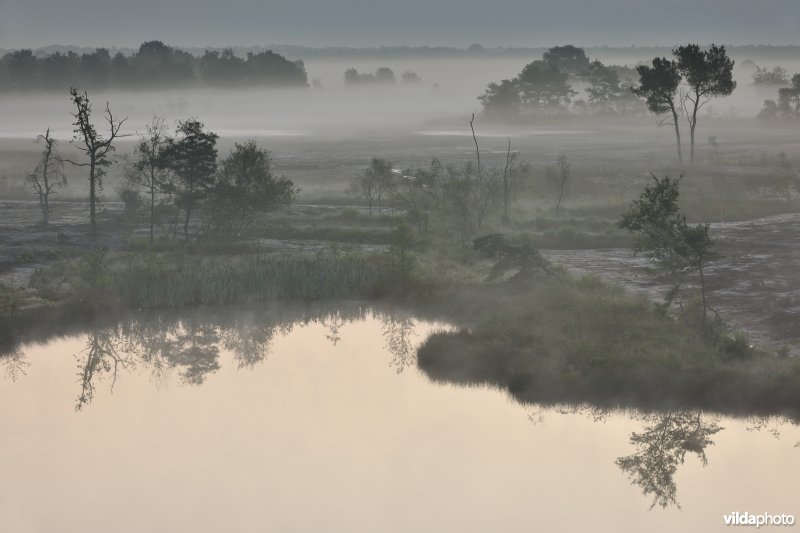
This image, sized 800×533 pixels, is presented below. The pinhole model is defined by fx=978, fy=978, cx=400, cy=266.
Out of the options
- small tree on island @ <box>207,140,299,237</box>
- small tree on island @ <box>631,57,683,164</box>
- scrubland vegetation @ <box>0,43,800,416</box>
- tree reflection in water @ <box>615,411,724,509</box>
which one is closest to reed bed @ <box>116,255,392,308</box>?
scrubland vegetation @ <box>0,43,800,416</box>

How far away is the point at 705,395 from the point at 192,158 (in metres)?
39.0

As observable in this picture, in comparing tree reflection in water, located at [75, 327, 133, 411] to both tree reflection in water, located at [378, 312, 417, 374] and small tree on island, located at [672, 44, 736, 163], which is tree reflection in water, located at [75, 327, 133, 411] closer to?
tree reflection in water, located at [378, 312, 417, 374]

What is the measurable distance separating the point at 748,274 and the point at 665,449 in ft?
85.3

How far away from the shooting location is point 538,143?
5226 inches

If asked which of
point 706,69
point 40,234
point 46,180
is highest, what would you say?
point 706,69

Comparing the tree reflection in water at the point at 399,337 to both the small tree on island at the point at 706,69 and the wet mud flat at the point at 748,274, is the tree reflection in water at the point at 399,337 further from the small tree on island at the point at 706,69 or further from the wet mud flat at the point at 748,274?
the small tree on island at the point at 706,69

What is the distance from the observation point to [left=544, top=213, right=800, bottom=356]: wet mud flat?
1623 inches

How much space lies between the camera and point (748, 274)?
51.8 m

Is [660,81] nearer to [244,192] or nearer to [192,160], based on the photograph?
[244,192]

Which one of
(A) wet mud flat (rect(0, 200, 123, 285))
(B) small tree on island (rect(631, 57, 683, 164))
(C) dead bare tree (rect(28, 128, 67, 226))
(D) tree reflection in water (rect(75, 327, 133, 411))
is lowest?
(D) tree reflection in water (rect(75, 327, 133, 411))

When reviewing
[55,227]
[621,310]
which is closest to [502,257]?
[621,310]
